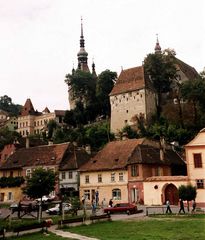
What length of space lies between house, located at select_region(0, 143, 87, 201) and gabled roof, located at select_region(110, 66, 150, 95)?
96.3 feet

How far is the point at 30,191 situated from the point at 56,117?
92.3 m

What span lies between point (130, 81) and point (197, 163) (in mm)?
45390

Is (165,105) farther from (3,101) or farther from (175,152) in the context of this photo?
(3,101)

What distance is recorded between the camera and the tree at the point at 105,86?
3883 inches

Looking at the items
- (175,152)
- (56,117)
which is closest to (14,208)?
(175,152)

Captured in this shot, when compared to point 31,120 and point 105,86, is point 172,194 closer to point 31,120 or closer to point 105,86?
point 105,86

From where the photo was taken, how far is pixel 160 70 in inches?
3499

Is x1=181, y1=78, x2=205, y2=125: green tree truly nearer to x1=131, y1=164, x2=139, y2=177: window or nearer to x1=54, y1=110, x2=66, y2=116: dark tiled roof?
x1=131, y1=164, x2=139, y2=177: window

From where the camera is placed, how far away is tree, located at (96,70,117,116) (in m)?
98.6

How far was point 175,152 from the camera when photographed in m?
60.4

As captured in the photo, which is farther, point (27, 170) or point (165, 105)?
point (165, 105)

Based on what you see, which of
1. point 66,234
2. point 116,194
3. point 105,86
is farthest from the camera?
point 105,86

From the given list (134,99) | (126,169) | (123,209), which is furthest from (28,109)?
(123,209)

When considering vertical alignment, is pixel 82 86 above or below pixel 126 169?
above
